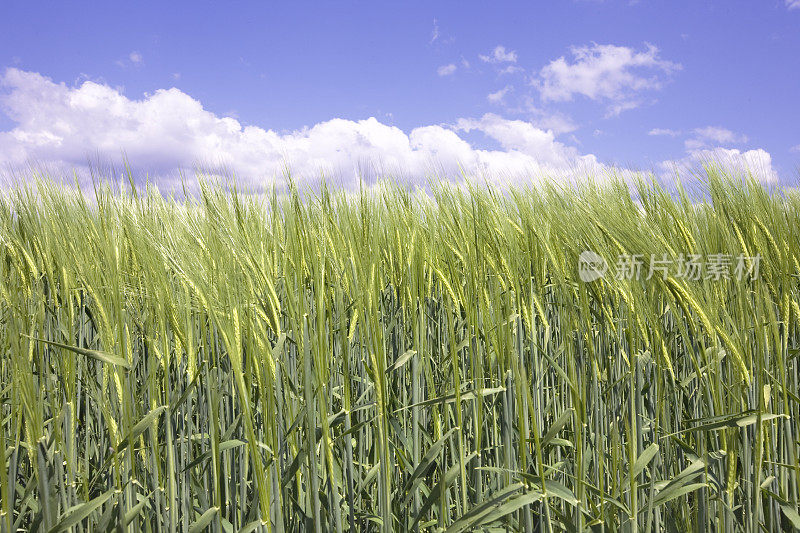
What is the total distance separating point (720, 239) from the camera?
5.90ft

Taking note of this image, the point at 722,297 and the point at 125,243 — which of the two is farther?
the point at 125,243

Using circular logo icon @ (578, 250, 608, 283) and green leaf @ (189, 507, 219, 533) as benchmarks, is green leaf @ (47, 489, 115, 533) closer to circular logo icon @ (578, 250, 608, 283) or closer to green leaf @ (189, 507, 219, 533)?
green leaf @ (189, 507, 219, 533)

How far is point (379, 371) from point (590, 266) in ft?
2.11

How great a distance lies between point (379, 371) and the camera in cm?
114

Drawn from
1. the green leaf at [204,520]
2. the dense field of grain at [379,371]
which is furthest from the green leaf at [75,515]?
the green leaf at [204,520]

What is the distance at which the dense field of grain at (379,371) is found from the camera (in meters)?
1.13

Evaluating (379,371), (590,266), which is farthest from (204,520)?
(590,266)

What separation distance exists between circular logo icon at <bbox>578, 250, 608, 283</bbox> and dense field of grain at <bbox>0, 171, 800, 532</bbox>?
0.03 meters

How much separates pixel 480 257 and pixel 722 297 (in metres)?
0.63

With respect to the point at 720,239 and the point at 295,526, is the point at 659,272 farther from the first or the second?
the point at 295,526

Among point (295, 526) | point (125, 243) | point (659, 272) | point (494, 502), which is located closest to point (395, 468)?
point (295, 526)

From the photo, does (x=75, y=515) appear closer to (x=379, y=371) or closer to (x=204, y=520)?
(x=204, y=520)

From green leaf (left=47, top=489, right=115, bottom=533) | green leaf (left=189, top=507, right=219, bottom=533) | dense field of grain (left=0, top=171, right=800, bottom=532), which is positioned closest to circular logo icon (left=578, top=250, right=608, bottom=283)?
dense field of grain (left=0, top=171, right=800, bottom=532)

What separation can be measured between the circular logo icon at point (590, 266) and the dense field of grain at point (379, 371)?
29mm
